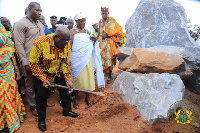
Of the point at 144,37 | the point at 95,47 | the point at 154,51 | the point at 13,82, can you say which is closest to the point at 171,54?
the point at 154,51

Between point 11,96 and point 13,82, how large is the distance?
0.22 m

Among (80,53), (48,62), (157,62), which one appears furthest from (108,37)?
(48,62)

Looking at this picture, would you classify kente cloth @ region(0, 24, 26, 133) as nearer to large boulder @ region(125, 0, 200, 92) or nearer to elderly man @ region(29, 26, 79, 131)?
elderly man @ region(29, 26, 79, 131)

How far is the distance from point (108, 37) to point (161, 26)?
4.97ft

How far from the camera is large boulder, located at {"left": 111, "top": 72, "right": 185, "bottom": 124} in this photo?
2.80 metres

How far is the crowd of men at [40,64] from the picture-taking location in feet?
8.01

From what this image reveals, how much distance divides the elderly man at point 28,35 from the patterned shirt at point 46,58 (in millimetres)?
400

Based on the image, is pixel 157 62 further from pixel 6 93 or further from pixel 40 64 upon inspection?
pixel 6 93

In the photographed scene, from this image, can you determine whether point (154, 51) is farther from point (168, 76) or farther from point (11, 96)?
point (11, 96)

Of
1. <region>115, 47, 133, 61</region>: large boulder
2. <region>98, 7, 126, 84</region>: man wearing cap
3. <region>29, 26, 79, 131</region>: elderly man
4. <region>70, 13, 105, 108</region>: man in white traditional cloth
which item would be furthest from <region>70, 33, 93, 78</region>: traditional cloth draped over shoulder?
<region>98, 7, 126, 84</region>: man wearing cap

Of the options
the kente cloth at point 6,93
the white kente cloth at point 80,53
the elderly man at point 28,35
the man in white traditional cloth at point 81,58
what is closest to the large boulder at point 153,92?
the man in white traditional cloth at point 81,58

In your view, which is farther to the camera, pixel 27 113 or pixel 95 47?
pixel 95 47

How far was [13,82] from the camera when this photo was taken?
2.61 m

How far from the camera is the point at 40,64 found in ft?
8.34
